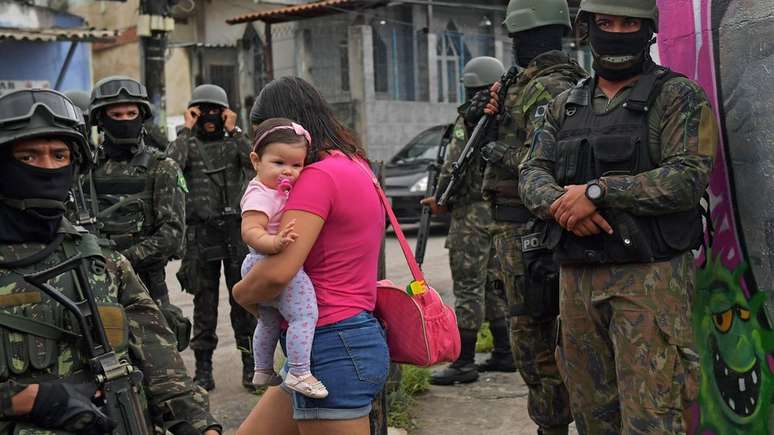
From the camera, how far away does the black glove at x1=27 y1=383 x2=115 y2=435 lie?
2.59 m

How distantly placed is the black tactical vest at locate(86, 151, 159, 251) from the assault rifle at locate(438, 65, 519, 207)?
5.60 feet

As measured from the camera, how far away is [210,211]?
676cm

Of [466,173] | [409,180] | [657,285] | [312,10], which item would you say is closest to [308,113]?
[657,285]

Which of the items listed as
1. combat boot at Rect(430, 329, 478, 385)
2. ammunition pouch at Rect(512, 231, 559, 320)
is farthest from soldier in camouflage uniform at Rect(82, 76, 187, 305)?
ammunition pouch at Rect(512, 231, 559, 320)

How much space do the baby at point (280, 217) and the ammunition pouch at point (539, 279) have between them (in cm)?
134

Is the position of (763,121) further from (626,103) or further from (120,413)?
(120,413)

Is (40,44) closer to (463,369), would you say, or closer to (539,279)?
(463,369)

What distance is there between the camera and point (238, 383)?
689cm

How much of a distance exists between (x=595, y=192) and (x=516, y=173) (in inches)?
58.4

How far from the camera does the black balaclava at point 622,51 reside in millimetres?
3686

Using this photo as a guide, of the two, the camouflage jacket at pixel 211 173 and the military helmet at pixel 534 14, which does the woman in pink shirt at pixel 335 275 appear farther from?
the camouflage jacket at pixel 211 173

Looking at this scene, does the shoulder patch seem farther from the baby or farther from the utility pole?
the utility pole

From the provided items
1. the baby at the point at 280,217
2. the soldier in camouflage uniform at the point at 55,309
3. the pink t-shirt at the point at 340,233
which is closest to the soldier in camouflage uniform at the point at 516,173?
the pink t-shirt at the point at 340,233

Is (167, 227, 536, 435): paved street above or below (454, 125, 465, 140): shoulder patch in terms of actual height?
below
